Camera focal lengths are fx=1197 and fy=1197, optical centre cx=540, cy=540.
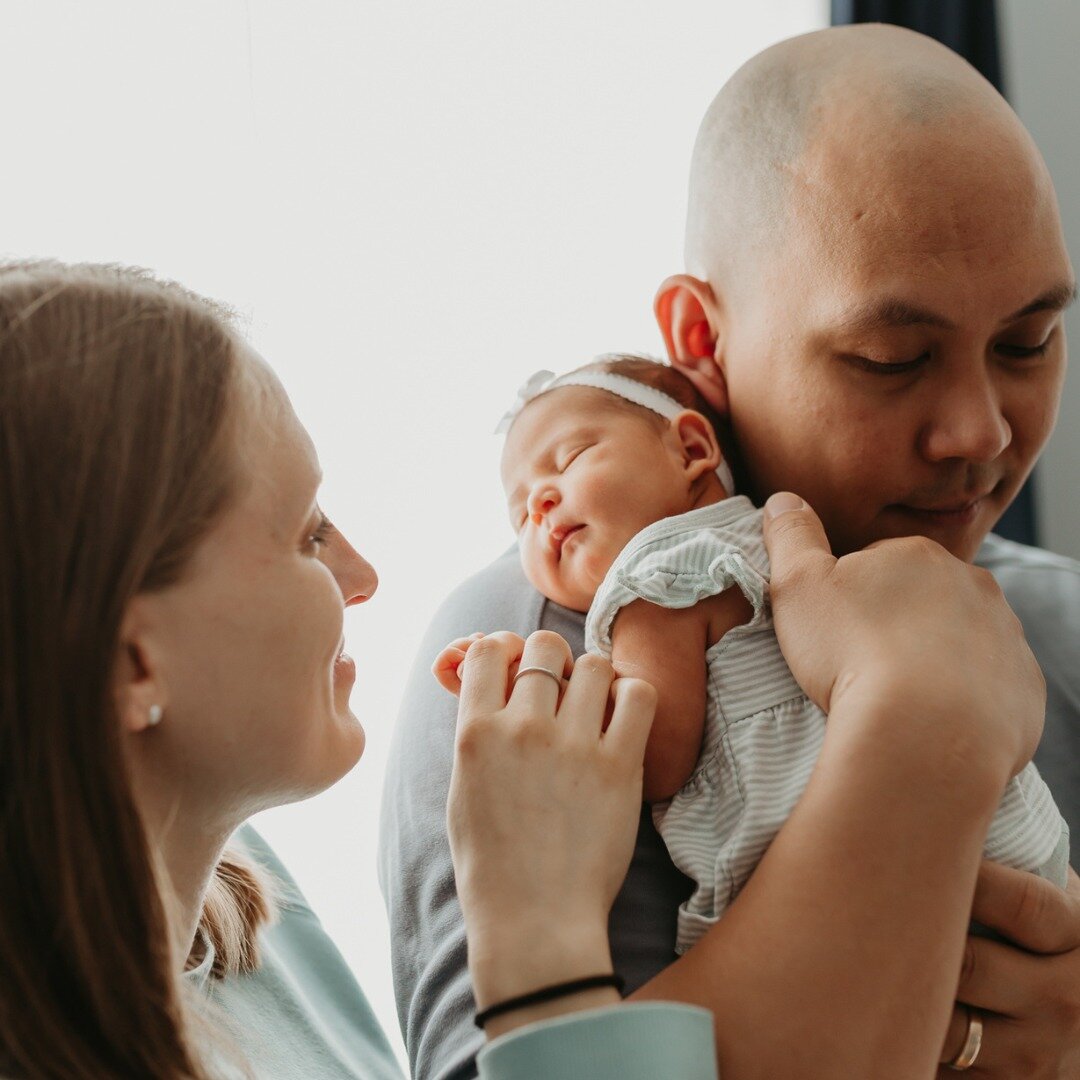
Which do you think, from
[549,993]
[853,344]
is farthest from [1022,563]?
[549,993]

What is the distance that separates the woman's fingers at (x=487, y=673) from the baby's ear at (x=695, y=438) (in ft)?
1.18

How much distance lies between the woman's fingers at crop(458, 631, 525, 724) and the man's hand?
479 mm

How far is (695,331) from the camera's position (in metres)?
1.65

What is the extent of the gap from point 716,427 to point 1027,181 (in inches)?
18.5

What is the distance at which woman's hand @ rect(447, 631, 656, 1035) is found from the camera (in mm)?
969

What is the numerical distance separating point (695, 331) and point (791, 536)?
1.56 ft

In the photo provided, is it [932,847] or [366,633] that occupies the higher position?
[932,847]

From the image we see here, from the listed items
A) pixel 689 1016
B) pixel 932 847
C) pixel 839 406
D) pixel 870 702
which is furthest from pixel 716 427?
pixel 689 1016

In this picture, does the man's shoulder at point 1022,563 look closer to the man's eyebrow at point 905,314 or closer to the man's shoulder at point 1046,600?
the man's shoulder at point 1046,600

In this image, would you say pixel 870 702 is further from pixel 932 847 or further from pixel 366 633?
pixel 366 633

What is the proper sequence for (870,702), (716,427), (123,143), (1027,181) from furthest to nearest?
(123,143) → (716,427) → (1027,181) → (870,702)

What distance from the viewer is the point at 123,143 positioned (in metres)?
1.88

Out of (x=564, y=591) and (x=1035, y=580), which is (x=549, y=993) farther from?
(x=1035, y=580)

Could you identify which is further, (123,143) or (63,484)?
(123,143)
